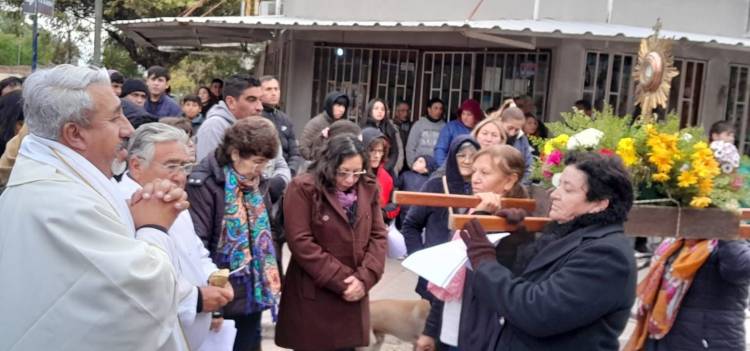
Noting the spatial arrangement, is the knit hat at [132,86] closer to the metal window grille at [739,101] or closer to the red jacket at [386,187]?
the red jacket at [386,187]

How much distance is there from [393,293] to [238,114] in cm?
292

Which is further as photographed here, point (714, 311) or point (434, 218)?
point (434, 218)

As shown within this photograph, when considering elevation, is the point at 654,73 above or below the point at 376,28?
below

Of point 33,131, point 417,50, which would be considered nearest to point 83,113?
point 33,131

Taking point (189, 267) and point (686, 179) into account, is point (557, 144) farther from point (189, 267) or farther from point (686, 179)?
point (189, 267)

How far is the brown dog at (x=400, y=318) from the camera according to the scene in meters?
5.70

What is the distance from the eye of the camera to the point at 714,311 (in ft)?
15.4

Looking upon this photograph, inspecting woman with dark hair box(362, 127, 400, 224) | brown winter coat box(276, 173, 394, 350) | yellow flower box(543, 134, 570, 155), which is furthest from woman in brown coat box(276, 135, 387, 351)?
woman with dark hair box(362, 127, 400, 224)

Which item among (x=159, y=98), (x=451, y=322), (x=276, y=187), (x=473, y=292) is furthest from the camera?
(x=159, y=98)

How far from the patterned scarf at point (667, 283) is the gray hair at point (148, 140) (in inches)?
110

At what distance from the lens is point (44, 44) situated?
31.1 m

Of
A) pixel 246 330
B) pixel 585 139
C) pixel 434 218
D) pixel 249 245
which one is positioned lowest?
pixel 246 330

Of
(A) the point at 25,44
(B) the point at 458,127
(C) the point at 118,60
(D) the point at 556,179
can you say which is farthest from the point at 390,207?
(A) the point at 25,44

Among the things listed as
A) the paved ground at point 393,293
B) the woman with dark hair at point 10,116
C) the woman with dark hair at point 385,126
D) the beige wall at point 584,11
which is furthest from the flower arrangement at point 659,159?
the beige wall at point 584,11
